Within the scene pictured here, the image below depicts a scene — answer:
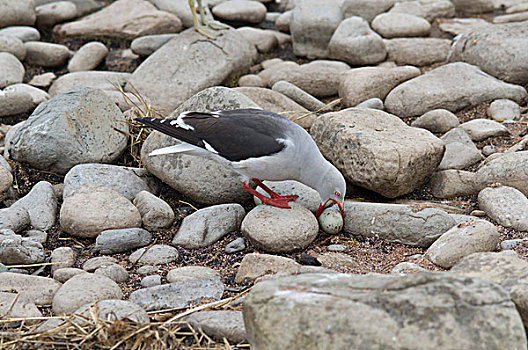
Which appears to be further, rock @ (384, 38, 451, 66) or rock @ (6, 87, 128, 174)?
rock @ (384, 38, 451, 66)

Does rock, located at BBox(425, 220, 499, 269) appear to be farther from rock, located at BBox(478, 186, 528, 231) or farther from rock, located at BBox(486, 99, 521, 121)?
→ rock, located at BBox(486, 99, 521, 121)

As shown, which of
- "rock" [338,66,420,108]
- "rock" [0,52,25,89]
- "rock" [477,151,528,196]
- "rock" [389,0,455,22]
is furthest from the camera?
"rock" [389,0,455,22]

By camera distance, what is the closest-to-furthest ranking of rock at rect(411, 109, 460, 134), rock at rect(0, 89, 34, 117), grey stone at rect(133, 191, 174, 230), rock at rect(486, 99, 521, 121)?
grey stone at rect(133, 191, 174, 230) < rock at rect(411, 109, 460, 134) < rock at rect(486, 99, 521, 121) < rock at rect(0, 89, 34, 117)

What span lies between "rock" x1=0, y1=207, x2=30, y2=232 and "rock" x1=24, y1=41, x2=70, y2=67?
3.96 m

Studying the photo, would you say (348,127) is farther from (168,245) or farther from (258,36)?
(258,36)

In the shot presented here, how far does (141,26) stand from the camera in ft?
28.2

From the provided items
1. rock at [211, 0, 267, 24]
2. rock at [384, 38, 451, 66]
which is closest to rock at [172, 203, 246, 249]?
rock at [384, 38, 451, 66]

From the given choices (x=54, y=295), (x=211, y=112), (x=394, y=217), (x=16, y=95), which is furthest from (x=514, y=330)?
(x=16, y=95)

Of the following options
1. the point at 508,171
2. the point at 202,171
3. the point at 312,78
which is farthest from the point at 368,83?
the point at 202,171

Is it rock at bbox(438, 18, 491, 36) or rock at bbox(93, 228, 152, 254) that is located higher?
rock at bbox(93, 228, 152, 254)

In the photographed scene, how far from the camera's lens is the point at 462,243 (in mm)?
3861

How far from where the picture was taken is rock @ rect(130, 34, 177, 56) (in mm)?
7980

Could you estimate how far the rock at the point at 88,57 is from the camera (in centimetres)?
796

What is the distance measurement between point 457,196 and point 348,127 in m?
1.01
